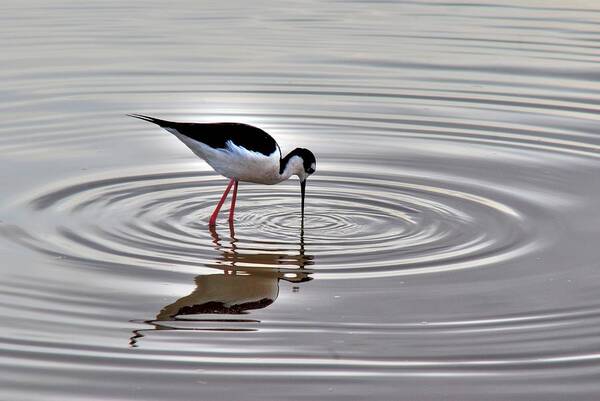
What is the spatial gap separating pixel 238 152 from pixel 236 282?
5.86 ft

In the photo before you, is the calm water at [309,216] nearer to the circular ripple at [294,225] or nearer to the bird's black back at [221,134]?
the circular ripple at [294,225]

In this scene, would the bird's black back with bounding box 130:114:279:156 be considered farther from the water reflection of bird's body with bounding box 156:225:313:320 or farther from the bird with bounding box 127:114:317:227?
the water reflection of bird's body with bounding box 156:225:313:320

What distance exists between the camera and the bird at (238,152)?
1071 cm

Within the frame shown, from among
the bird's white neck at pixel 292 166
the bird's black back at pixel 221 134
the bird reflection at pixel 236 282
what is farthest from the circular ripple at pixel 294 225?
the bird's black back at pixel 221 134

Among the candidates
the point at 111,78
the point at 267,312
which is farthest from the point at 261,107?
the point at 267,312

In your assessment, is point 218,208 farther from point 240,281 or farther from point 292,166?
point 240,281

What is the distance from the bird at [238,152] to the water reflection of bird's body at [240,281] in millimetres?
Answer: 889

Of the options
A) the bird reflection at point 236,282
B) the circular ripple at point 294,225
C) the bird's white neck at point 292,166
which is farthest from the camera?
the bird's white neck at point 292,166

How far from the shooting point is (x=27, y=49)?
1755cm

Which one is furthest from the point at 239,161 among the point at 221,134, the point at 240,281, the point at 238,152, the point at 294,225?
the point at 240,281

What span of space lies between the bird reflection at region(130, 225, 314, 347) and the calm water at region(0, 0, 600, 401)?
0.02 meters

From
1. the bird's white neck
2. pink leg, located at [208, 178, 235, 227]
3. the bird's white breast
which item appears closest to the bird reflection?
pink leg, located at [208, 178, 235, 227]

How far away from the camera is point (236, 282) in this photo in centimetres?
927

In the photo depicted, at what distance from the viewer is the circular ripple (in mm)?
9633
